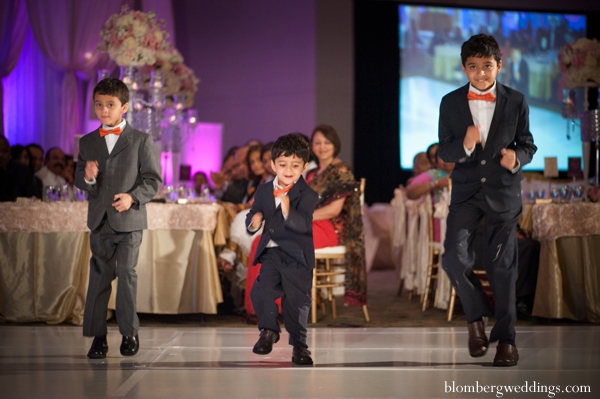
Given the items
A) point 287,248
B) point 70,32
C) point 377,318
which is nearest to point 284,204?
point 287,248

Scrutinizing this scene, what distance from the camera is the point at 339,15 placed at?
11.5 meters

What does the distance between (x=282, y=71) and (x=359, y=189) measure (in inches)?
256

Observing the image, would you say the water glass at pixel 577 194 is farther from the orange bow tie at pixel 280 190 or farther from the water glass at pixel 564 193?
the orange bow tie at pixel 280 190

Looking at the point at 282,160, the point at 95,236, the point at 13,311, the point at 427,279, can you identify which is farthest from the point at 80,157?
the point at 427,279

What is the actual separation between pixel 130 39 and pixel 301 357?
299 cm

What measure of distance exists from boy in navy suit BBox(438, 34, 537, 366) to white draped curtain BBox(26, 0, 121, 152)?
6.03 metres

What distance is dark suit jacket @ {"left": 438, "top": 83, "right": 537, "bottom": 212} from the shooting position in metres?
3.21

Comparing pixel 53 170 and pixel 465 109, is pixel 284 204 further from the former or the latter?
pixel 53 170

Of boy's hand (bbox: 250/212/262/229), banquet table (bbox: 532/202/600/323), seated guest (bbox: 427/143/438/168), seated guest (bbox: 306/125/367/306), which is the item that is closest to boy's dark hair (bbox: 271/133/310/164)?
boy's hand (bbox: 250/212/262/229)

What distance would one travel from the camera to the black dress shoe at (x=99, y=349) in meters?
3.54

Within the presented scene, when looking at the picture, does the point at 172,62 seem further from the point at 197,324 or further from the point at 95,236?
the point at 95,236

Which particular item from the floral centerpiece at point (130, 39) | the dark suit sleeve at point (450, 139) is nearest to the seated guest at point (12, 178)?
the floral centerpiece at point (130, 39)

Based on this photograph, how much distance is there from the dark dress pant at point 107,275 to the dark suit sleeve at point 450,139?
5.13ft

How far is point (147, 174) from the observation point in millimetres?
3604
